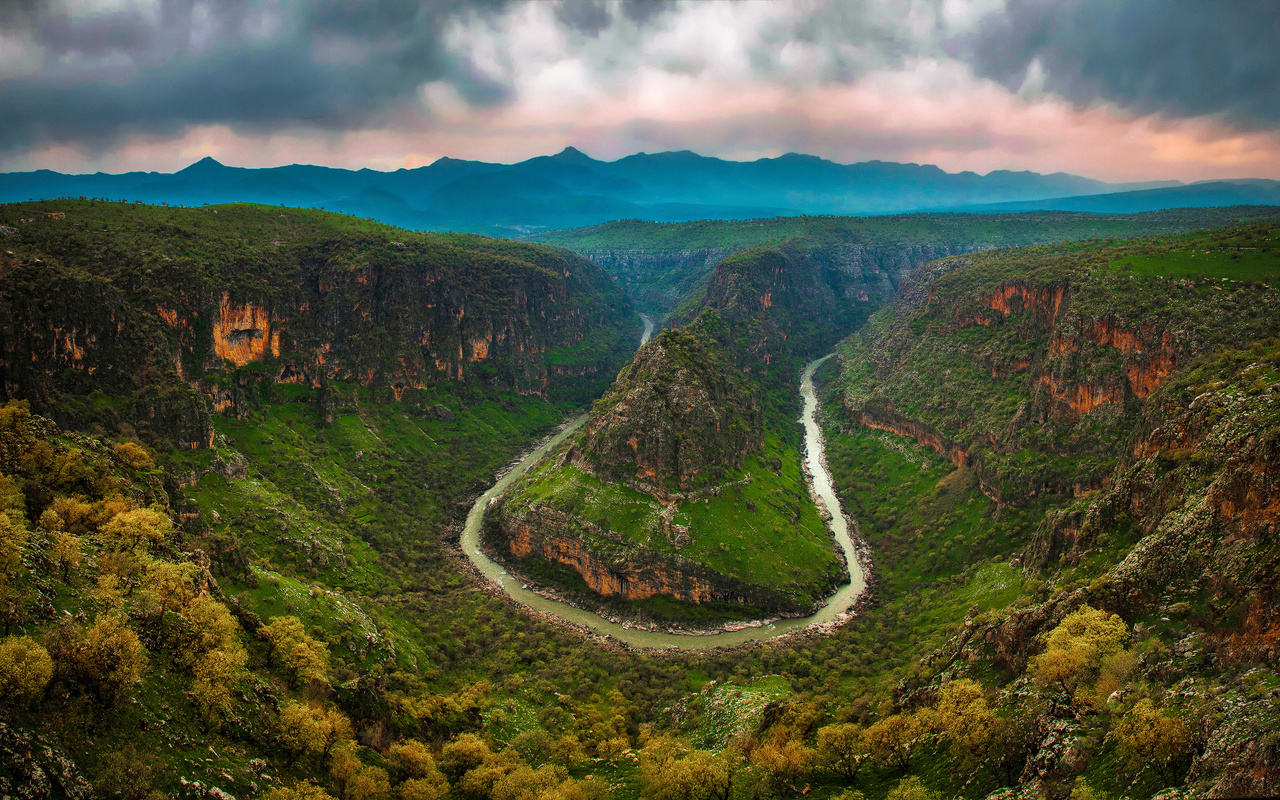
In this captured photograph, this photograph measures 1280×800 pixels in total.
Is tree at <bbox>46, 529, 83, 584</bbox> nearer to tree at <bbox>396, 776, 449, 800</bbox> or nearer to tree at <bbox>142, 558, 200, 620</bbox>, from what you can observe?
tree at <bbox>142, 558, 200, 620</bbox>

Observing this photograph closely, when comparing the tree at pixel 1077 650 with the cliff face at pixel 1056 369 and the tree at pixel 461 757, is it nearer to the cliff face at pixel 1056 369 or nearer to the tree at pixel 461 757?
the cliff face at pixel 1056 369

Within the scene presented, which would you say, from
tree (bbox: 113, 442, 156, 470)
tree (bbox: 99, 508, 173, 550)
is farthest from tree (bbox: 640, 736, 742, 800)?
tree (bbox: 113, 442, 156, 470)

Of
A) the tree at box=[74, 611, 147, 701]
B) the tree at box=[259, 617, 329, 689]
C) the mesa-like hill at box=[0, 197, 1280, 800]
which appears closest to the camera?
the tree at box=[74, 611, 147, 701]

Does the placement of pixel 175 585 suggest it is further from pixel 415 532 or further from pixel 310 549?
pixel 415 532

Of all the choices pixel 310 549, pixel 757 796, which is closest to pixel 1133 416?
pixel 757 796

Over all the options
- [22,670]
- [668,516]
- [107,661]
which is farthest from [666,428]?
[22,670]

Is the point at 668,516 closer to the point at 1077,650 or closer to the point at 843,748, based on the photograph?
the point at 843,748
